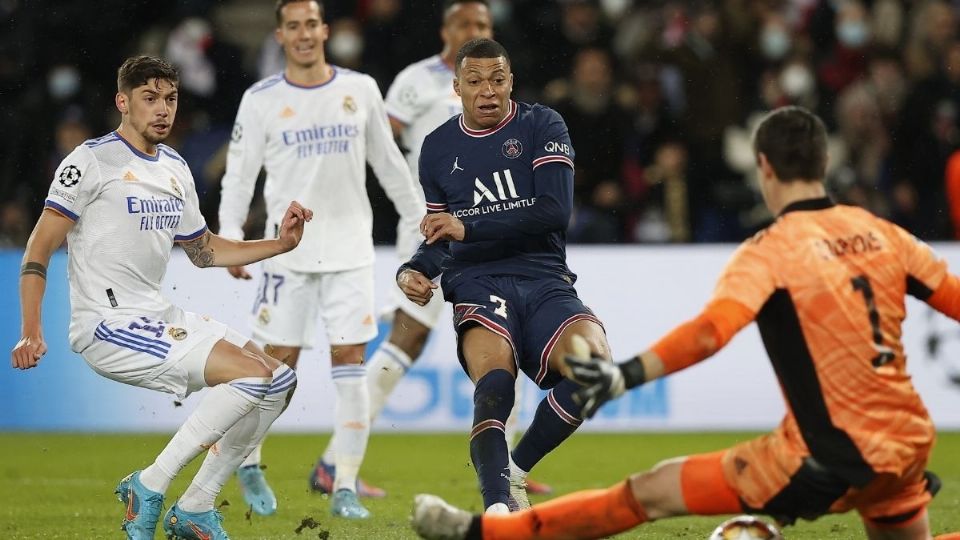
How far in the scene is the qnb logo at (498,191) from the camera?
6699mm

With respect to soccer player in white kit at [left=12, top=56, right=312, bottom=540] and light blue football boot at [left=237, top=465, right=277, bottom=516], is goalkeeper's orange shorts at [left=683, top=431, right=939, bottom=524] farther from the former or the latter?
light blue football boot at [left=237, top=465, right=277, bottom=516]

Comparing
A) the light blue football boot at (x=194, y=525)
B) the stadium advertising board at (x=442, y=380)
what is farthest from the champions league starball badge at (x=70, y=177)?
the stadium advertising board at (x=442, y=380)

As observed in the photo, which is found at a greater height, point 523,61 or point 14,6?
point 14,6

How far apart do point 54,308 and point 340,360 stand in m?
4.07

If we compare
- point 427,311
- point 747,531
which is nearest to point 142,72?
point 427,311

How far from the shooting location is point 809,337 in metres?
4.61

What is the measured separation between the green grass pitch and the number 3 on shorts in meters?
1.12

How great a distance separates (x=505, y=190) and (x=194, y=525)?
197 cm

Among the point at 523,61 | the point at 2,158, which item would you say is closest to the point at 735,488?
the point at 523,61

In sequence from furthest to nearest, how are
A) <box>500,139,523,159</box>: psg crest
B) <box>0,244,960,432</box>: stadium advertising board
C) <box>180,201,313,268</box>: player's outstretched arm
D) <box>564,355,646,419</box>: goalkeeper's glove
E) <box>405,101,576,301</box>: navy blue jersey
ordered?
<box>0,244,960,432</box>: stadium advertising board < <box>180,201,313,268</box>: player's outstretched arm < <box>500,139,523,159</box>: psg crest < <box>405,101,576,301</box>: navy blue jersey < <box>564,355,646,419</box>: goalkeeper's glove

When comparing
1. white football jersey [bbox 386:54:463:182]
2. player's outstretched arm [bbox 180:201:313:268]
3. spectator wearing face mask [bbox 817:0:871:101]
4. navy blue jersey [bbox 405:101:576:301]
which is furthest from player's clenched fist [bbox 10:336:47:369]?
spectator wearing face mask [bbox 817:0:871:101]

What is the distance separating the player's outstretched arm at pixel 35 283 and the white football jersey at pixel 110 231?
7cm

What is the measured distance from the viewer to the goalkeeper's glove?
452 centimetres

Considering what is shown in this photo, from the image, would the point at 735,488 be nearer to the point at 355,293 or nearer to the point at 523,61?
the point at 355,293
